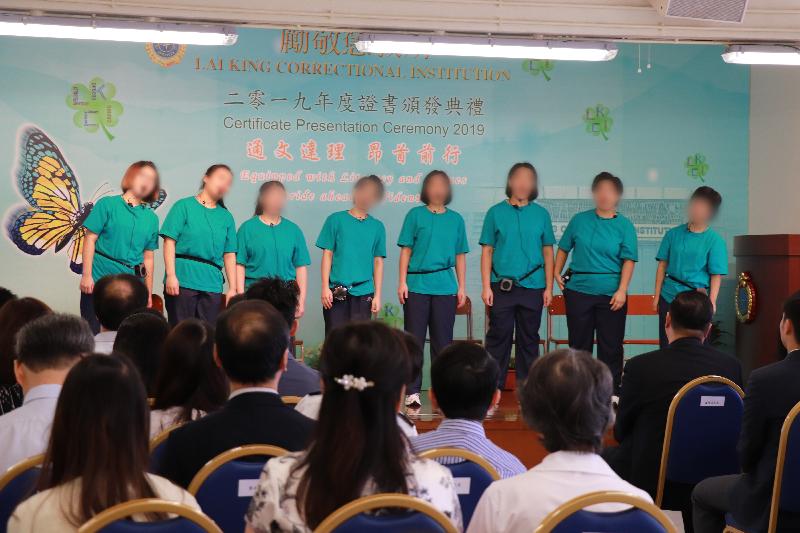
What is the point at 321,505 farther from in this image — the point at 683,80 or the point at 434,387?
the point at 683,80

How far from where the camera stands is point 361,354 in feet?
6.35

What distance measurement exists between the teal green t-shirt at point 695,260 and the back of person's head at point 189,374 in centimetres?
431

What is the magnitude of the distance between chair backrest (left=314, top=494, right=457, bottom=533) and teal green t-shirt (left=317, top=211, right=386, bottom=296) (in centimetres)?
449

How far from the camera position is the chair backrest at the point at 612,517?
71.9 inches

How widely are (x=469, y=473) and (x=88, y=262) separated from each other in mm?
4105

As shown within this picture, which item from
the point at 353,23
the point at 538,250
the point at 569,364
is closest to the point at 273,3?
the point at 353,23

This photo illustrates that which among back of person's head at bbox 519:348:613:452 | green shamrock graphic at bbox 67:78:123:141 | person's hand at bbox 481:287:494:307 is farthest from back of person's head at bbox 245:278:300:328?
green shamrock graphic at bbox 67:78:123:141

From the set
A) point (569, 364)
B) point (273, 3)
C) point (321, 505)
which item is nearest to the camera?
point (321, 505)

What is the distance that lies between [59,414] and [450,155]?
6.36 m

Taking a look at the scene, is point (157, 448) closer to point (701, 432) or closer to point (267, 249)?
point (701, 432)

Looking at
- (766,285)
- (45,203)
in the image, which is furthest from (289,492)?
(766,285)

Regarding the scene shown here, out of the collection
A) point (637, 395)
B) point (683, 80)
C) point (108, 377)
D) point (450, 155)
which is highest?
point (683, 80)

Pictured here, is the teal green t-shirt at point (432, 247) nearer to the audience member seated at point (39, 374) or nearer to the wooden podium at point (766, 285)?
the wooden podium at point (766, 285)

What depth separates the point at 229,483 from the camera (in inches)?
86.8
